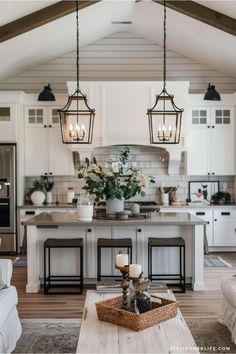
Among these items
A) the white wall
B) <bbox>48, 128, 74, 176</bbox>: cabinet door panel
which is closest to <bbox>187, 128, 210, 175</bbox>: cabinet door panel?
the white wall

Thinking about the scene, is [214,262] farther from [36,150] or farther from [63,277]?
[36,150]

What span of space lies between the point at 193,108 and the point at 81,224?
3.56 metres

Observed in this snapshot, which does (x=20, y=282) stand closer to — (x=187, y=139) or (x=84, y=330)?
(x=84, y=330)

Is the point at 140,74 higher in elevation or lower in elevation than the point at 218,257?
higher

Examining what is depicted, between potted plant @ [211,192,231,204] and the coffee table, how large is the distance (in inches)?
196

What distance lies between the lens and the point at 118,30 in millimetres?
7984

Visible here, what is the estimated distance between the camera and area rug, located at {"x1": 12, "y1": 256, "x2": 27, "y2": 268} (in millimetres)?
6637

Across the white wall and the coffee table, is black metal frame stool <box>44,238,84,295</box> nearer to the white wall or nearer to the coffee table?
the coffee table

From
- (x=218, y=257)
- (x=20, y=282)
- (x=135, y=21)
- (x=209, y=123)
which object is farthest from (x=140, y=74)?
(x=20, y=282)

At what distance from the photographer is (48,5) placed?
5887mm

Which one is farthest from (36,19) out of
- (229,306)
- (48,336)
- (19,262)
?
(229,306)

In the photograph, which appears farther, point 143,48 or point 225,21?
point 143,48

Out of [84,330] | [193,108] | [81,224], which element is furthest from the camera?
[193,108]

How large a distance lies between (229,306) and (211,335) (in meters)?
0.30
